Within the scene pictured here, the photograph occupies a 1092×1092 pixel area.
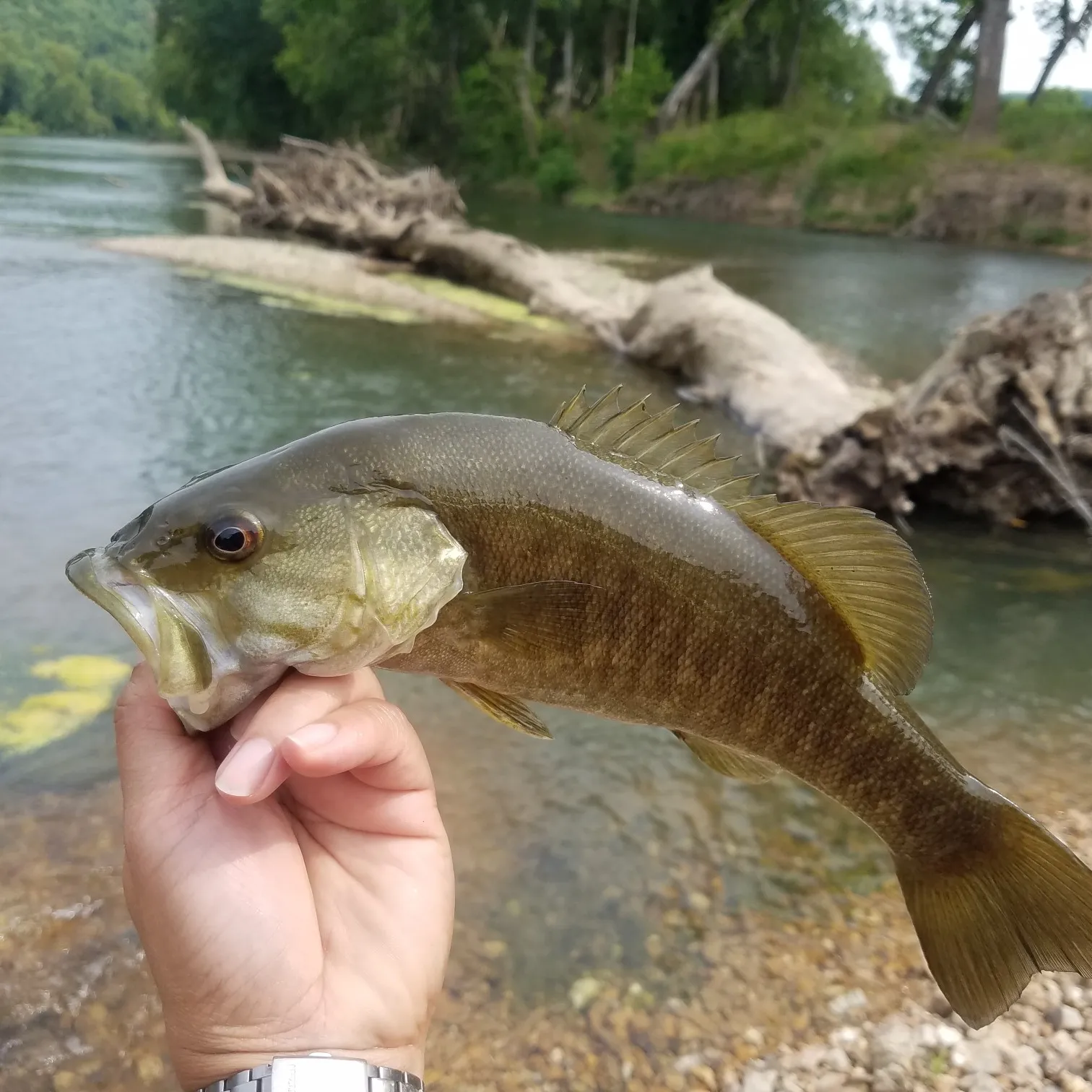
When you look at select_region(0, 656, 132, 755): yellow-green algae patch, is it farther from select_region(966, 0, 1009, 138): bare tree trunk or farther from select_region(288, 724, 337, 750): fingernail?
select_region(966, 0, 1009, 138): bare tree trunk

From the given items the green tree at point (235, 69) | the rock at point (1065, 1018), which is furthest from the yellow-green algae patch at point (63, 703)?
the green tree at point (235, 69)

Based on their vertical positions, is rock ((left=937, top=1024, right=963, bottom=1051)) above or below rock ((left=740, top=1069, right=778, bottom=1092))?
above

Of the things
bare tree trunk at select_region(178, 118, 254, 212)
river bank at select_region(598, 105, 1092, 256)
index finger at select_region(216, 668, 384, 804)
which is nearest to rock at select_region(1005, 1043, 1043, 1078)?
index finger at select_region(216, 668, 384, 804)

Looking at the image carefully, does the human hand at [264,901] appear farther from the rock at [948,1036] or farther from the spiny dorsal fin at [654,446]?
the rock at [948,1036]

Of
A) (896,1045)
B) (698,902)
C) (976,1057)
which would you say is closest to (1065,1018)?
(976,1057)

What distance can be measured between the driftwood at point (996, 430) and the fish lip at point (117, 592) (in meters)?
6.06

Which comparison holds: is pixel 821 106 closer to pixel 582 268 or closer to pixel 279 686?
pixel 582 268

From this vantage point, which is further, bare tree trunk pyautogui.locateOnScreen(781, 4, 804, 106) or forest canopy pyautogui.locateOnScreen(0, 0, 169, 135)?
forest canopy pyautogui.locateOnScreen(0, 0, 169, 135)

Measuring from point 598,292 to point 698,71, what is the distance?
34743 millimetres

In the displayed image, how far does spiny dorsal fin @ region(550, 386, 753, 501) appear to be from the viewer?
203cm

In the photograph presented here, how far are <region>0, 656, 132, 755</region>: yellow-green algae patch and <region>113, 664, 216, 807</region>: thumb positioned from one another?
3.05m

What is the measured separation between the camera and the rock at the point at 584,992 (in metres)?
3.28

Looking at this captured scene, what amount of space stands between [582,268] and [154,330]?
9.94 metres

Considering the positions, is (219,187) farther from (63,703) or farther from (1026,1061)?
(1026,1061)
